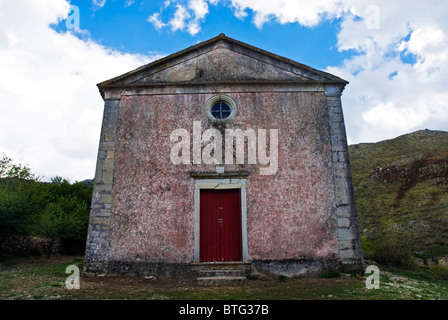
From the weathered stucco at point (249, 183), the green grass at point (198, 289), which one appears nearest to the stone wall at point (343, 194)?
the weathered stucco at point (249, 183)

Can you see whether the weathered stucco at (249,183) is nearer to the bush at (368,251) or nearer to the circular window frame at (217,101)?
the circular window frame at (217,101)

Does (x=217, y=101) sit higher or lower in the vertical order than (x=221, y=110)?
higher

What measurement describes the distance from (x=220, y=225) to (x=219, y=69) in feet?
A: 15.4

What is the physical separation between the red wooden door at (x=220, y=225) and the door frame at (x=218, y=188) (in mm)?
176

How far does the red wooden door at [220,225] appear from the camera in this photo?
8.88 meters

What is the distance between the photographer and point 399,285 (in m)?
7.48

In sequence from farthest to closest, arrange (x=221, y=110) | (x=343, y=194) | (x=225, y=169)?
1. (x=221, y=110)
2. (x=225, y=169)
3. (x=343, y=194)

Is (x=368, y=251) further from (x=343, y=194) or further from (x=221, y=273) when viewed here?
(x=221, y=273)

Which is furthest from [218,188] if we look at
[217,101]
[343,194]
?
[343,194]

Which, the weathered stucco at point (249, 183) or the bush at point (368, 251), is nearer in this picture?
the weathered stucco at point (249, 183)

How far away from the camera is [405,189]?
83.0 feet

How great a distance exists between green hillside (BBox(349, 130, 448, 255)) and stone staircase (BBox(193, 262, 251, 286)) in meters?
10.9

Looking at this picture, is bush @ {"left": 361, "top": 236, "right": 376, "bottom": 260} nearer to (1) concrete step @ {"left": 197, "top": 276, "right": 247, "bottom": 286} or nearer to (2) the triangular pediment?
(1) concrete step @ {"left": 197, "top": 276, "right": 247, "bottom": 286}

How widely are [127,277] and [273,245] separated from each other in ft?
12.8
